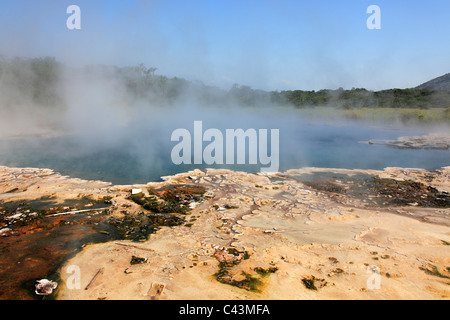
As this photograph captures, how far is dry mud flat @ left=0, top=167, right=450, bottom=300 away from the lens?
101 inches

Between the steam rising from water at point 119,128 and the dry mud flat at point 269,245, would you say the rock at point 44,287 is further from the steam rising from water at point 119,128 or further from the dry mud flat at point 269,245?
the steam rising from water at point 119,128

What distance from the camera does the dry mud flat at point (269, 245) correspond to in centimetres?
257

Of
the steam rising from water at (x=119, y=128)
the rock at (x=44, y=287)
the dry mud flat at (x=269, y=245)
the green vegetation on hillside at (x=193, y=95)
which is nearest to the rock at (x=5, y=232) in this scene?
the dry mud flat at (x=269, y=245)

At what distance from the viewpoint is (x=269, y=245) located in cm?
339

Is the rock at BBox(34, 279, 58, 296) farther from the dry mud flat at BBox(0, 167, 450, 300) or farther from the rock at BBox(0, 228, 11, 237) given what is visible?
the rock at BBox(0, 228, 11, 237)

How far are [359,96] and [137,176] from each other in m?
23.1

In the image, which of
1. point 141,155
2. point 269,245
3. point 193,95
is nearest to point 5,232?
point 269,245

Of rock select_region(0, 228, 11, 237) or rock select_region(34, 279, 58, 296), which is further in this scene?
rock select_region(0, 228, 11, 237)

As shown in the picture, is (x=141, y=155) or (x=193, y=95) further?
(x=193, y=95)

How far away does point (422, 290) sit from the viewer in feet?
8.43

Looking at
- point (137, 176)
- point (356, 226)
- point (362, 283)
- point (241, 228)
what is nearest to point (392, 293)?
point (362, 283)

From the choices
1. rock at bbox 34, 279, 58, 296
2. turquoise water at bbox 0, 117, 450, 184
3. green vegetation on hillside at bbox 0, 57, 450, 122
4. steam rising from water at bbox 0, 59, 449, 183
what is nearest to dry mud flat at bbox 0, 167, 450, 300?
rock at bbox 34, 279, 58, 296

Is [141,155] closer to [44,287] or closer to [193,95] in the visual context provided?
[44,287]
